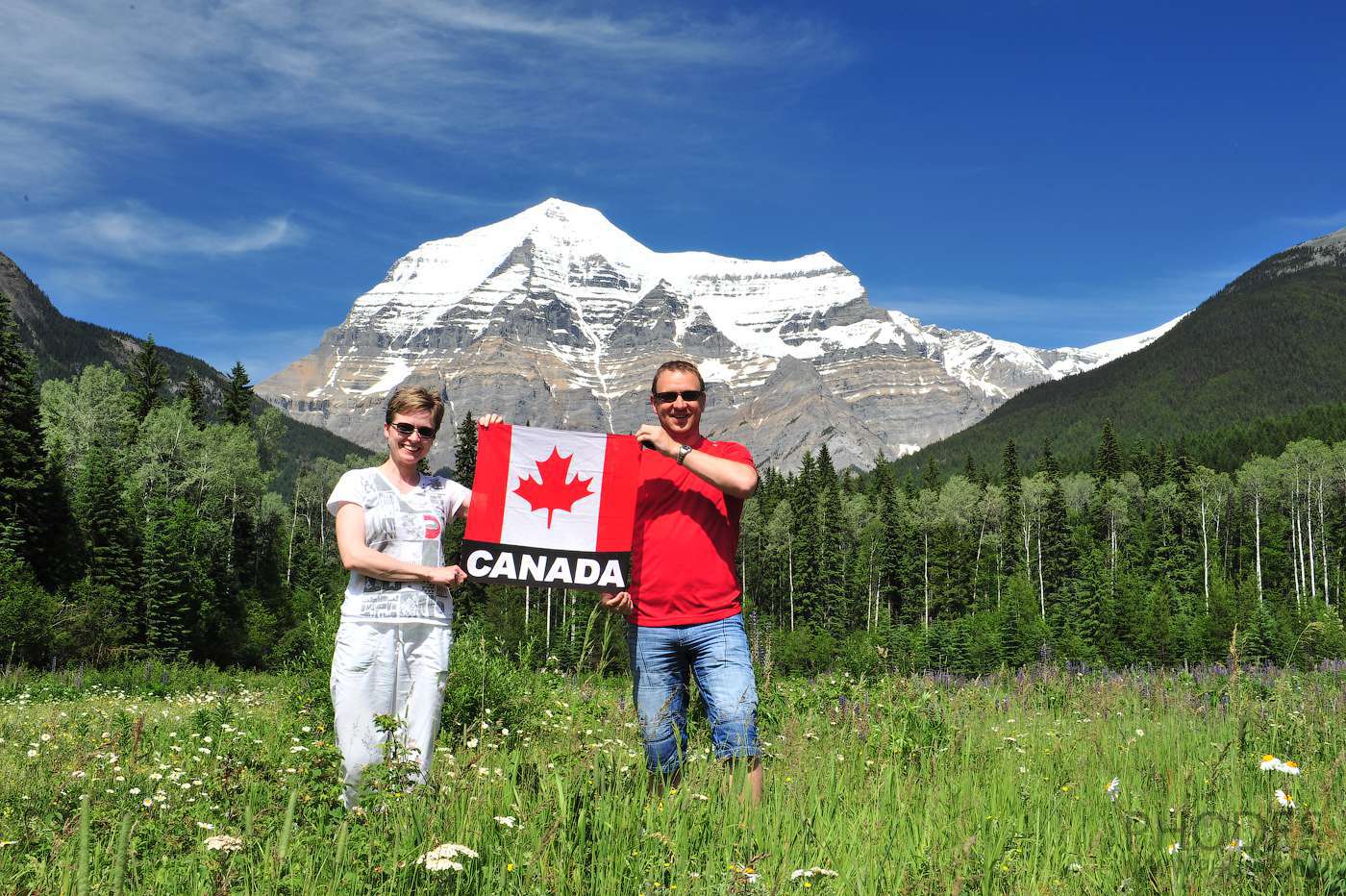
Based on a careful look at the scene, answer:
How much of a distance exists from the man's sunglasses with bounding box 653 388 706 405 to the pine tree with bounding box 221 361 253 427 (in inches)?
3085

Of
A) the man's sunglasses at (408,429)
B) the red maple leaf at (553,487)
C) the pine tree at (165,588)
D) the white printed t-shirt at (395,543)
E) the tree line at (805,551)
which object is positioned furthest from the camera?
the pine tree at (165,588)

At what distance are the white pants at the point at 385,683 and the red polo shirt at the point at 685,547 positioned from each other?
109 cm

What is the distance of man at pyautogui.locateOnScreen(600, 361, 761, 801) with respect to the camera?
4.49 m

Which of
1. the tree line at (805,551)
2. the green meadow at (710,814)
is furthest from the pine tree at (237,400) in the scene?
the green meadow at (710,814)

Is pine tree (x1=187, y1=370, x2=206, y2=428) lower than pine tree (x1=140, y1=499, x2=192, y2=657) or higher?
higher

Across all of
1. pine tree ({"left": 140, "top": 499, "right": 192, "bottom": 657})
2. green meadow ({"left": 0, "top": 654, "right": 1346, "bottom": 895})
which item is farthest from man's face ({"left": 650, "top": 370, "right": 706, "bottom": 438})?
pine tree ({"left": 140, "top": 499, "right": 192, "bottom": 657})

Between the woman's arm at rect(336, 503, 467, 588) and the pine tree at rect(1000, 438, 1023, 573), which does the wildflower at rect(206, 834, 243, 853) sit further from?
the pine tree at rect(1000, 438, 1023, 573)

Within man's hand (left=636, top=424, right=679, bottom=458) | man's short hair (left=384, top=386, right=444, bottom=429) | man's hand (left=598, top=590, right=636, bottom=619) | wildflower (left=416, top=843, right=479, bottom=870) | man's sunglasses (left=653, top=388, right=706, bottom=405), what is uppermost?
man's sunglasses (left=653, top=388, right=706, bottom=405)

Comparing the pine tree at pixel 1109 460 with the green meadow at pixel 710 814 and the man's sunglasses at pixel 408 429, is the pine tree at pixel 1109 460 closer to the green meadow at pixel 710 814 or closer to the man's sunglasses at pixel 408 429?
the green meadow at pixel 710 814

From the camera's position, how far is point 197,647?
54625 mm

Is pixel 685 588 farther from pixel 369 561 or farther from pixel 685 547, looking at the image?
pixel 369 561

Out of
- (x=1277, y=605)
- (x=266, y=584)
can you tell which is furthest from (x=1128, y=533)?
(x=266, y=584)

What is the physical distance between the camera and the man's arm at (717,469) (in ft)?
14.7

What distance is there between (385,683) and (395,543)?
2.17ft
